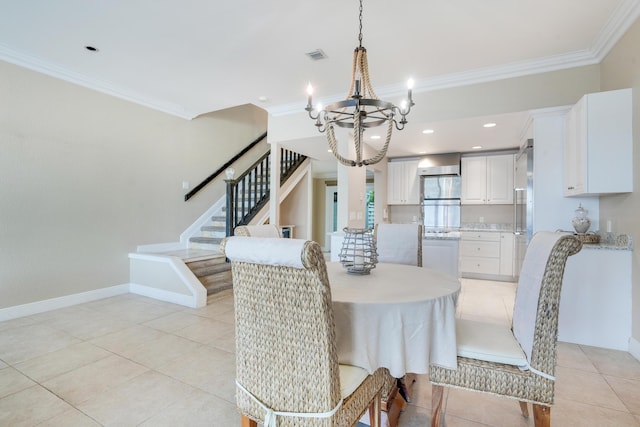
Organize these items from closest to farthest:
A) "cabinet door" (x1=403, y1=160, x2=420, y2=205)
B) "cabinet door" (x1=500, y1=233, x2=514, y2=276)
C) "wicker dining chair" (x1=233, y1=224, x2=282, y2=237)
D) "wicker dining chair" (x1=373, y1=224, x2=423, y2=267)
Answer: "wicker dining chair" (x1=233, y1=224, x2=282, y2=237) < "wicker dining chair" (x1=373, y1=224, x2=423, y2=267) < "cabinet door" (x1=500, y1=233, x2=514, y2=276) < "cabinet door" (x1=403, y1=160, x2=420, y2=205)

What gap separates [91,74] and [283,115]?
2.37m

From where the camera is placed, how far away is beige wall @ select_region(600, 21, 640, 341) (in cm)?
237

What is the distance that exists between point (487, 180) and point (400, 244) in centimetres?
361

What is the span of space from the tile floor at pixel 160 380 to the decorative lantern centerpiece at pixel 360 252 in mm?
850

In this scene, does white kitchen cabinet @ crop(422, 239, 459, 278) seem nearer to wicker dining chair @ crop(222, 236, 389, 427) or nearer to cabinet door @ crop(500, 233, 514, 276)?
cabinet door @ crop(500, 233, 514, 276)

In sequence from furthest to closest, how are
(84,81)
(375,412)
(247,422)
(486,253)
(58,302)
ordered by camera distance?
(486,253), (84,81), (58,302), (375,412), (247,422)

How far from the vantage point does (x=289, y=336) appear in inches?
43.8

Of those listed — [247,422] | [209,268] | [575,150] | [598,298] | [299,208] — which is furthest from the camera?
[299,208]

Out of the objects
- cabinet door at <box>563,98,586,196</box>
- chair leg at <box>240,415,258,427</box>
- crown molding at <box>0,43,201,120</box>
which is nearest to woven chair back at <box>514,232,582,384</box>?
chair leg at <box>240,415,258,427</box>

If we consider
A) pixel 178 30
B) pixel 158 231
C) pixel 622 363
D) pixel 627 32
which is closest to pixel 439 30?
pixel 627 32

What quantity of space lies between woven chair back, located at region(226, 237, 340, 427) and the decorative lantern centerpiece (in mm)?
908

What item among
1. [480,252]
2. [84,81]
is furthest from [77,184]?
[480,252]

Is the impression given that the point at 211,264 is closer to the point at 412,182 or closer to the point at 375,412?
the point at 375,412

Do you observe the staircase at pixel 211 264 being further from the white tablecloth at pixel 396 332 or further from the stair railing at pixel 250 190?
the white tablecloth at pixel 396 332
